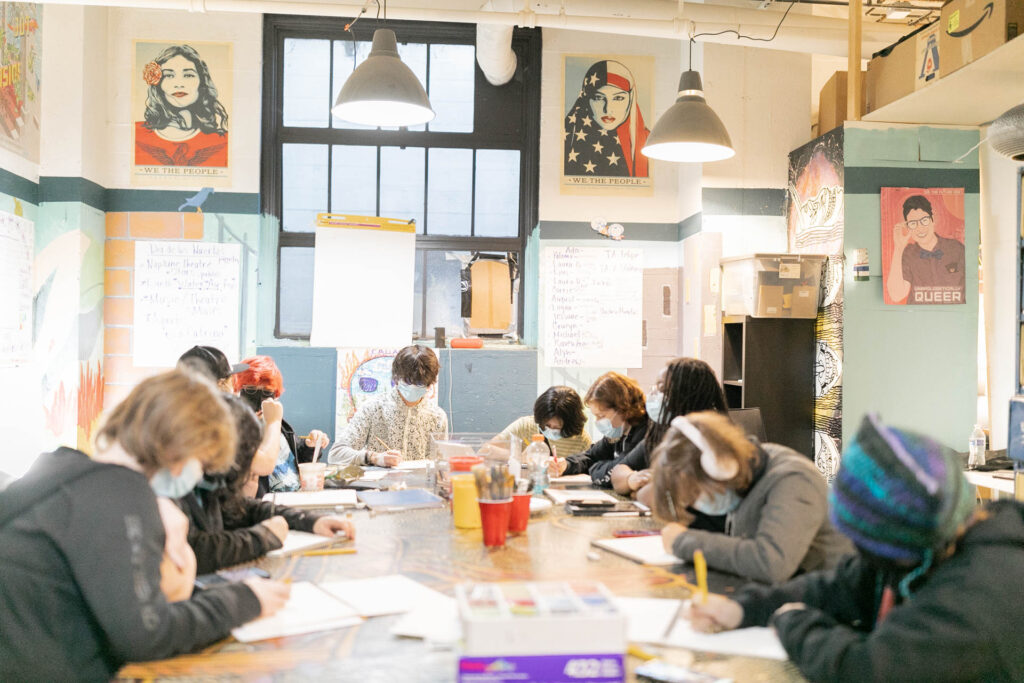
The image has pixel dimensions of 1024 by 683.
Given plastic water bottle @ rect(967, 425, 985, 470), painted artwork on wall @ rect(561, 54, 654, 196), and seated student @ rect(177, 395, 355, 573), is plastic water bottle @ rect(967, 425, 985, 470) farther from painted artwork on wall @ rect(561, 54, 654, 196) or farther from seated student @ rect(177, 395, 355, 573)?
seated student @ rect(177, 395, 355, 573)

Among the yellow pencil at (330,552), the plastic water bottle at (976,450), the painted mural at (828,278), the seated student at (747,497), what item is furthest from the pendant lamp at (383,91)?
the plastic water bottle at (976,450)

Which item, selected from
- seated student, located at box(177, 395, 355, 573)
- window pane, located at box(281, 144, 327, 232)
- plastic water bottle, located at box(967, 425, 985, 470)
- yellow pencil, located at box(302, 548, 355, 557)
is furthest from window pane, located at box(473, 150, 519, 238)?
yellow pencil, located at box(302, 548, 355, 557)

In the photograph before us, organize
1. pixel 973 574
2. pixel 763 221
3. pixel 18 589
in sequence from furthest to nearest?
1. pixel 763 221
2. pixel 18 589
3. pixel 973 574

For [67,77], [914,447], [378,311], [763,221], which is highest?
[67,77]

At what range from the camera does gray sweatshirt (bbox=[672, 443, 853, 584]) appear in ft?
5.84

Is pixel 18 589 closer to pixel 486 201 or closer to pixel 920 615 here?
pixel 920 615

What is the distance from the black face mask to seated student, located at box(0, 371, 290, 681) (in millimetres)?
1855

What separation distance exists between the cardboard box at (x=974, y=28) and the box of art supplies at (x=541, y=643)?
138 inches

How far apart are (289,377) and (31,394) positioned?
1420 millimetres

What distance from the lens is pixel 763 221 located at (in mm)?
5004

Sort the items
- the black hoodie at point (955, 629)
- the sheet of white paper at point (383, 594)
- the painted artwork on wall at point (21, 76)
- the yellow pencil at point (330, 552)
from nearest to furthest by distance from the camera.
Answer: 1. the black hoodie at point (955, 629)
2. the sheet of white paper at point (383, 594)
3. the yellow pencil at point (330, 552)
4. the painted artwork on wall at point (21, 76)

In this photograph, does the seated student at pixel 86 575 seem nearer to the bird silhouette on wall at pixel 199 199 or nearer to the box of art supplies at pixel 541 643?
the box of art supplies at pixel 541 643

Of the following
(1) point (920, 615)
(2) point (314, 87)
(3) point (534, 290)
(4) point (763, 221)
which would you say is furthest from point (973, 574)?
(2) point (314, 87)

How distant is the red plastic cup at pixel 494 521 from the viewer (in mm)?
2113
